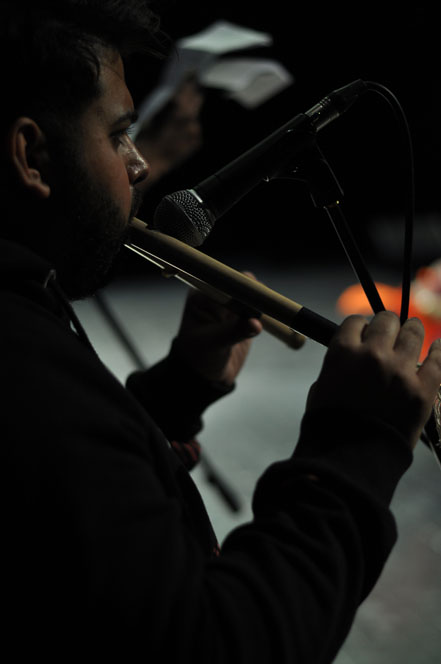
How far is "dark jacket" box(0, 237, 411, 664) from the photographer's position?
41 centimetres

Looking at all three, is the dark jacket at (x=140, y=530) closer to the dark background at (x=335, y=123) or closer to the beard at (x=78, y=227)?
the beard at (x=78, y=227)

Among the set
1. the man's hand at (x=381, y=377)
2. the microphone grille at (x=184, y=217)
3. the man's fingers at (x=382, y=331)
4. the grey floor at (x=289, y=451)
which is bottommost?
the grey floor at (x=289, y=451)

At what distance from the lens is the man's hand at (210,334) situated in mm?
1032

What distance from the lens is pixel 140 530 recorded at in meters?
0.43

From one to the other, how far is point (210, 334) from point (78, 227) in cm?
45

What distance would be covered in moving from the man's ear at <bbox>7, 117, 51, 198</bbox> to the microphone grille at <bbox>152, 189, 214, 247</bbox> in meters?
0.15

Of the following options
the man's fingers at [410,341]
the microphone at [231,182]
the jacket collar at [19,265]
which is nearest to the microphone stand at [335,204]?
the microphone at [231,182]

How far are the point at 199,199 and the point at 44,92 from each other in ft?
0.62

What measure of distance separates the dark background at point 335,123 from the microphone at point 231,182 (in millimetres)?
1783

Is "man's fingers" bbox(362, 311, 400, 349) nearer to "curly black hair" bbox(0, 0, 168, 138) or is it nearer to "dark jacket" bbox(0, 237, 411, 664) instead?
"dark jacket" bbox(0, 237, 411, 664)

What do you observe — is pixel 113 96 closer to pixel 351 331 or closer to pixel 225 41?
pixel 351 331

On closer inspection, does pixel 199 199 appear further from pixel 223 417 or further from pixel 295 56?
pixel 295 56

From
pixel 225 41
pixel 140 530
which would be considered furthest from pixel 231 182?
pixel 225 41

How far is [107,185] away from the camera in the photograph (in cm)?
63
